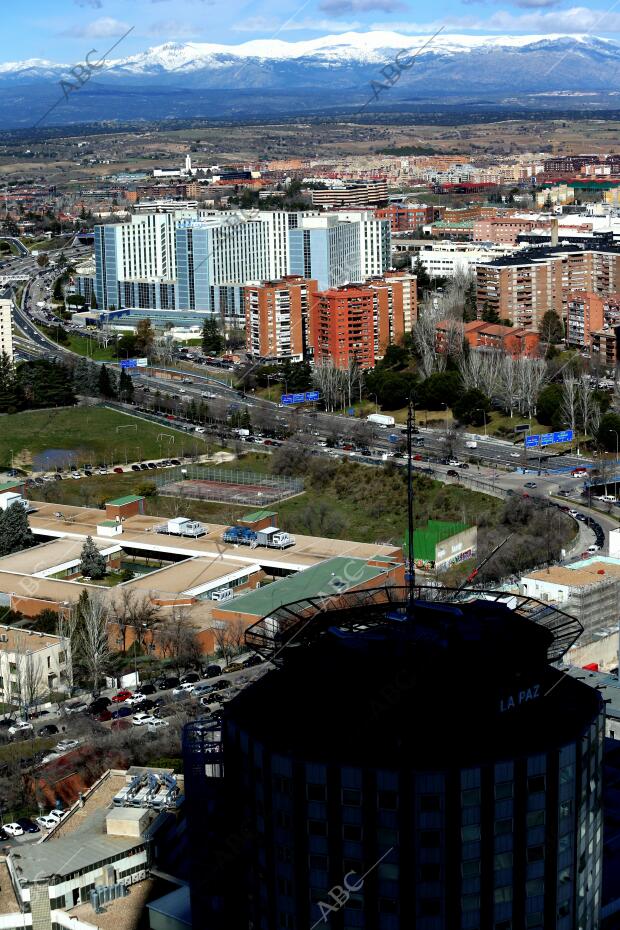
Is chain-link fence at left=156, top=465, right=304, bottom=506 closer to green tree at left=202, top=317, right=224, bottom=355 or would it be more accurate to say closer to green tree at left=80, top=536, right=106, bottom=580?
green tree at left=80, top=536, right=106, bottom=580

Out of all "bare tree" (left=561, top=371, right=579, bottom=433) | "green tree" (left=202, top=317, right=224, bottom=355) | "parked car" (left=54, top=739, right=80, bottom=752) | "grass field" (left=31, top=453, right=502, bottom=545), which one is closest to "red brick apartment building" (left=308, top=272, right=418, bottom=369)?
"green tree" (left=202, top=317, right=224, bottom=355)

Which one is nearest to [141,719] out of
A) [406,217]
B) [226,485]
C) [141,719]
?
[141,719]

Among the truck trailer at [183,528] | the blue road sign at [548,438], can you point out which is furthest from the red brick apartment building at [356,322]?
the truck trailer at [183,528]

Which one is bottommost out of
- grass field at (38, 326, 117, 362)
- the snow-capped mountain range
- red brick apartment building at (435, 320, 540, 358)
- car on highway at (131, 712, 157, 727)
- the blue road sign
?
car on highway at (131, 712, 157, 727)

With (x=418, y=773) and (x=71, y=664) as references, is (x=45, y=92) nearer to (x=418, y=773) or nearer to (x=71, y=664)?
(x=71, y=664)

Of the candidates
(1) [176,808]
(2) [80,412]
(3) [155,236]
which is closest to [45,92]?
(3) [155,236]

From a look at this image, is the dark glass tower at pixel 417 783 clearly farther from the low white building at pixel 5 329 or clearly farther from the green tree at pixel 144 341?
the green tree at pixel 144 341
